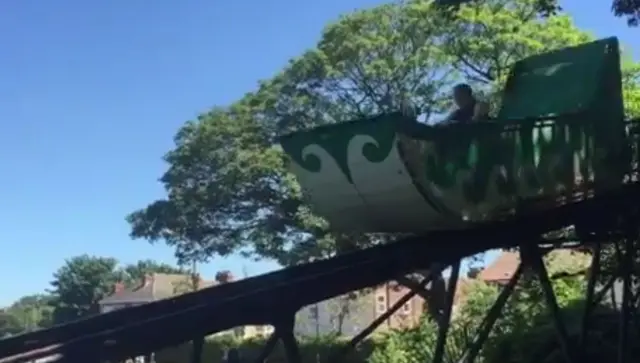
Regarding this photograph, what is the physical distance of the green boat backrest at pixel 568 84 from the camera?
8.45 meters

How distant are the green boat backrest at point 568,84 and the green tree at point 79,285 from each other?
76.8 m

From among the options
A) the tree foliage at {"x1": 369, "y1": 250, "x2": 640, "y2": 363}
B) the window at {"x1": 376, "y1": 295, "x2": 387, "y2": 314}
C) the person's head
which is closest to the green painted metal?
the person's head

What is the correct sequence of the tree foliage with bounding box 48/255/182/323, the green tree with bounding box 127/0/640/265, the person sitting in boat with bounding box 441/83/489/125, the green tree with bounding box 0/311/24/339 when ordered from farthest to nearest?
the tree foliage with bounding box 48/255/182/323, the green tree with bounding box 0/311/24/339, the green tree with bounding box 127/0/640/265, the person sitting in boat with bounding box 441/83/489/125

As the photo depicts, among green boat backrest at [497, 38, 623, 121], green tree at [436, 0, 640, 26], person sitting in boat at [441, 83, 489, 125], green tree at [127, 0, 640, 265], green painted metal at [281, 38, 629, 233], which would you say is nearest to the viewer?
green painted metal at [281, 38, 629, 233]

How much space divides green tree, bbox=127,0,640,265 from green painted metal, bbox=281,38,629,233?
18228mm

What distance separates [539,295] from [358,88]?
56.0ft

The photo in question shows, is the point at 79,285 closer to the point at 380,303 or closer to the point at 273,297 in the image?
the point at 380,303

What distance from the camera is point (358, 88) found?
103 ft

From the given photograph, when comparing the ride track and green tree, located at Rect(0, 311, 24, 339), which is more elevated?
green tree, located at Rect(0, 311, 24, 339)

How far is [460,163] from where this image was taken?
713 centimetres

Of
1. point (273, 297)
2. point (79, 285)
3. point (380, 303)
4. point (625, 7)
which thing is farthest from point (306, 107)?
point (79, 285)

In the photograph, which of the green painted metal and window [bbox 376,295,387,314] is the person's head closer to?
the green painted metal

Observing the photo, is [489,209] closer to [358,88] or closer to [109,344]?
[109,344]

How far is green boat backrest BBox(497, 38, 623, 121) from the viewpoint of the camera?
27.7ft
